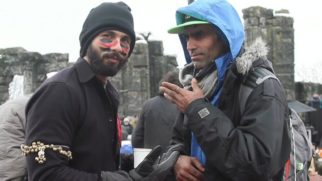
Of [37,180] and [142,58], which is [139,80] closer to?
Result: [142,58]

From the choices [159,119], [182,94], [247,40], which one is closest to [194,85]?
[182,94]

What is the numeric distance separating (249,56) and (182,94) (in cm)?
40

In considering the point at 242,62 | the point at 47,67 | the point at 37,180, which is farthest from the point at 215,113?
the point at 47,67

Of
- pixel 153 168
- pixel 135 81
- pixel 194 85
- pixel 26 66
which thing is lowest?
pixel 135 81

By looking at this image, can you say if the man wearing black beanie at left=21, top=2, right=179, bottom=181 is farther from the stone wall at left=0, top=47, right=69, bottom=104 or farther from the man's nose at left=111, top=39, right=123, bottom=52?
the stone wall at left=0, top=47, right=69, bottom=104

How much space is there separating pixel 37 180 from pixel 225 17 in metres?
1.26

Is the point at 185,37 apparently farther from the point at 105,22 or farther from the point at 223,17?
the point at 105,22

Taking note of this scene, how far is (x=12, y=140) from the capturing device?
4.33m

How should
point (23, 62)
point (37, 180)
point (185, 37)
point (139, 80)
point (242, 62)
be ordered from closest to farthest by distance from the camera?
point (37, 180) < point (242, 62) < point (185, 37) < point (139, 80) < point (23, 62)

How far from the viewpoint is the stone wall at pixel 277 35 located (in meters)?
12.2

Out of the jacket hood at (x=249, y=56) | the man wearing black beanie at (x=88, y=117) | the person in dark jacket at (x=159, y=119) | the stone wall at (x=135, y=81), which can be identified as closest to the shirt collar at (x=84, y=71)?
the man wearing black beanie at (x=88, y=117)

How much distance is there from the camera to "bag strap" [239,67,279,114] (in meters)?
2.70

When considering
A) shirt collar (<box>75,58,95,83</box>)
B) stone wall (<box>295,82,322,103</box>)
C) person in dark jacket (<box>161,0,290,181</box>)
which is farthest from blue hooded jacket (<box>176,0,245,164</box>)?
stone wall (<box>295,82,322,103</box>)

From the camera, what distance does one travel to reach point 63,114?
8.58 feet
